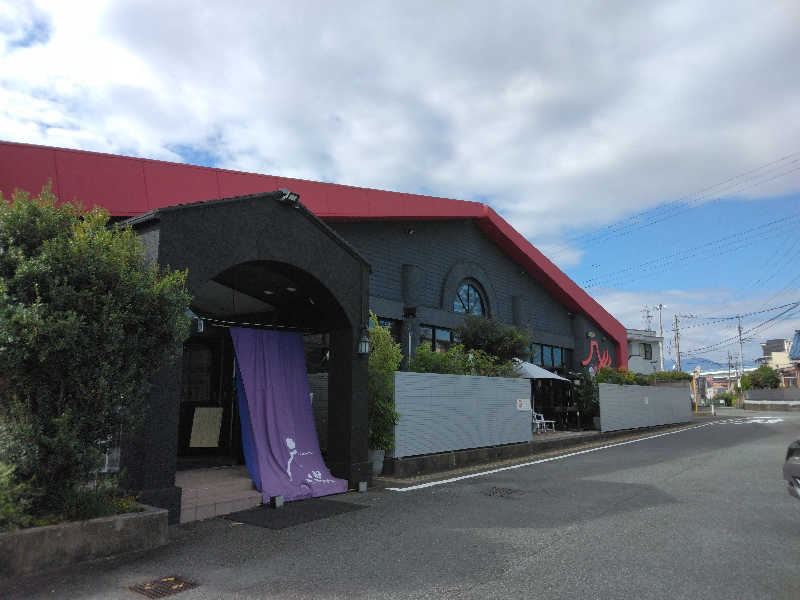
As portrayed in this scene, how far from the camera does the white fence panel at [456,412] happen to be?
10.6 metres

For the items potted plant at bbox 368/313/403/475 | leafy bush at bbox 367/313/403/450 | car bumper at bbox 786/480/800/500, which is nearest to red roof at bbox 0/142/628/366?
leafy bush at bbox 367/313/403/450

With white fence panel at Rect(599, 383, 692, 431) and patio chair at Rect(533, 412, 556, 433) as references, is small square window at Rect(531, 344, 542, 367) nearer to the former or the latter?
white fence panel at Rect(599, 383, 692, 431)

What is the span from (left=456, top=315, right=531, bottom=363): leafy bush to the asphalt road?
7682 millimetres

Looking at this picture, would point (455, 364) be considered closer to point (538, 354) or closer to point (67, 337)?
point (67, 337)

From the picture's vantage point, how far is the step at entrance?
6727 millimetres

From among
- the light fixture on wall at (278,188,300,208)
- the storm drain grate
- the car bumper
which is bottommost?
the storm drain grate

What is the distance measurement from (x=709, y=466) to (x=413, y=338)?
339 inches

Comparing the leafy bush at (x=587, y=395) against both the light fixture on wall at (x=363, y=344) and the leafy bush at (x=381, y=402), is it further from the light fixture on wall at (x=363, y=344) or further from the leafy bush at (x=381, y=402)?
the light fixture on wall at (x=363, y=344)

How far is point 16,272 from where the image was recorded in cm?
481

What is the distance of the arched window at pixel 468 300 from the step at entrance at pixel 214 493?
498 inches

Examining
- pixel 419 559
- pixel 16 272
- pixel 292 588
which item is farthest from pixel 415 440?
pixel 16 272

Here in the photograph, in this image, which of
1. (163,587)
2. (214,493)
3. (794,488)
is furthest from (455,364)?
(163,587)

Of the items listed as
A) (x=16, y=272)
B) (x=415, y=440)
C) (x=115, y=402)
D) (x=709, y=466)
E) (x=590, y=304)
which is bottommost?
(x=709, y=466)

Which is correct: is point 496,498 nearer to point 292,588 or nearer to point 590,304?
point 292,588
